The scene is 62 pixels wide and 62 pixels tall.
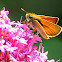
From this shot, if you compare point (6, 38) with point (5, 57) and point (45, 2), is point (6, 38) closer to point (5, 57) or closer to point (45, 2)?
point (5, 57)

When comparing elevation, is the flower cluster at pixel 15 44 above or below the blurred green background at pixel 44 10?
below

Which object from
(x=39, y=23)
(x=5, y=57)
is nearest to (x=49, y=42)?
(x=39, y=23)

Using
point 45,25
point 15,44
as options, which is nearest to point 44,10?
point 45,25

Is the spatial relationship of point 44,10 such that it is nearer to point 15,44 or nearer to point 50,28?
point 50,28

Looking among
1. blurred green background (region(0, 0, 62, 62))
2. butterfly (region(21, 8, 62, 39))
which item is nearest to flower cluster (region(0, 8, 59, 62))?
butterfly (region(21, 8, 62, 39))

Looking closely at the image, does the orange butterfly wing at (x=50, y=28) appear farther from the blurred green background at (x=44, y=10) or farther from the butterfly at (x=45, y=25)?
the blurred green background at (x=44, y=10)

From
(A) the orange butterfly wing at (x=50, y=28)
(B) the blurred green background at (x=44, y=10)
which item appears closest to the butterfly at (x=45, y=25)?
(A) the orange butterfly wing at (x=50, y=28)

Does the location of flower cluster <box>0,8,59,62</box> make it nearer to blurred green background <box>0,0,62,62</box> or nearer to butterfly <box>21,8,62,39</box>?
butterfly <box>21,8,62,39</box>

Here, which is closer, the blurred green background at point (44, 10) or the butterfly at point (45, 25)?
the butterfly at point (45, 25)

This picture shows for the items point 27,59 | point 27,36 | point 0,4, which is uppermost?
point 0,4
